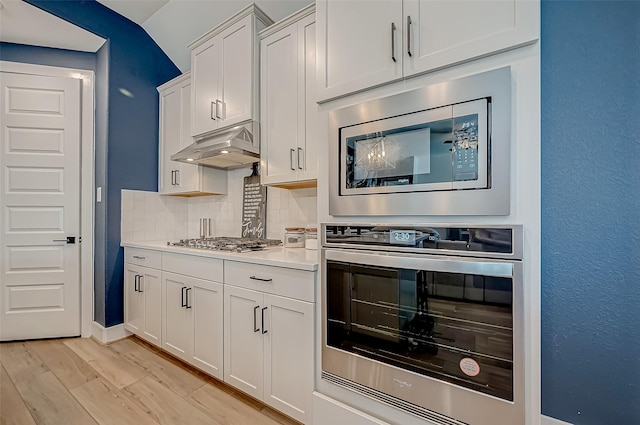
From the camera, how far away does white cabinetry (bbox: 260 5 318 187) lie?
1.88m

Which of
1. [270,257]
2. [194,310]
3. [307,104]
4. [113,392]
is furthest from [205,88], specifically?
[113,392]

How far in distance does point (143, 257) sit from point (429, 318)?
2330 mm

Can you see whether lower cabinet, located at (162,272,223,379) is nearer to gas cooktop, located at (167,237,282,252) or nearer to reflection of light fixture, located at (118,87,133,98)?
gas cooktop, located at (167,237,282,252)

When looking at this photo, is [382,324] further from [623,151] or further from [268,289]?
[623,151]

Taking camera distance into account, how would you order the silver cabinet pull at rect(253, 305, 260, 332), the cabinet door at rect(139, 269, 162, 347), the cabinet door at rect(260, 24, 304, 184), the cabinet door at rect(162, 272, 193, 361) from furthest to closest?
the cabinet door at rect(139, 269, 162, 347) < the cabinet door at rect(162, 272, 193, 361) < the cabinet door at rect(260, 24, 304, 184) < the silver cabinet pull at rect(253, 305, 260, 332)

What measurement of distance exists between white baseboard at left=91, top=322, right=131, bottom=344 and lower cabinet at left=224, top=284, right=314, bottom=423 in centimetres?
148

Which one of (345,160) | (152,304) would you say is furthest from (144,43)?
(345,160)

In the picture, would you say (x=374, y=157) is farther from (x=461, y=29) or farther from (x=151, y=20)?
(x=151, y=20)

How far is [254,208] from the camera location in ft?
8.50

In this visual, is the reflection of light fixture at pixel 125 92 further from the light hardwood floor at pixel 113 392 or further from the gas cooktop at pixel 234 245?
the light hardwood floor at pixel 113 392

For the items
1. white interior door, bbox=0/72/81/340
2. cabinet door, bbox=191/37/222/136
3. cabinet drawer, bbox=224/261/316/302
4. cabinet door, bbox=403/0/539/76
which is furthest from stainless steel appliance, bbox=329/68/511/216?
white interior door, bbox=0/72/81/340

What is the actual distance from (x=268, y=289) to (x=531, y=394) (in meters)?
1.18

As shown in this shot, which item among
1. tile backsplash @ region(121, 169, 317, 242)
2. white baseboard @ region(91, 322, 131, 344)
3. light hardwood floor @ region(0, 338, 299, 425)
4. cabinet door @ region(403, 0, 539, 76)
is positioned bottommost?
light hardwood floor @ region(0, 338, 299, 425)

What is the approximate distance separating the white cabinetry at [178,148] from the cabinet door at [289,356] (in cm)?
150
